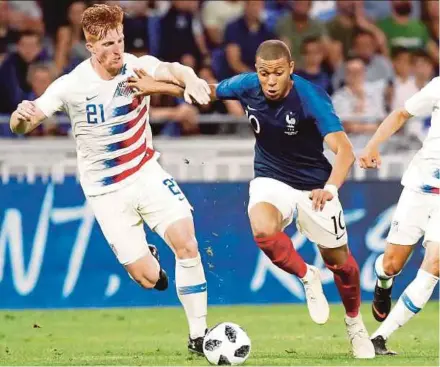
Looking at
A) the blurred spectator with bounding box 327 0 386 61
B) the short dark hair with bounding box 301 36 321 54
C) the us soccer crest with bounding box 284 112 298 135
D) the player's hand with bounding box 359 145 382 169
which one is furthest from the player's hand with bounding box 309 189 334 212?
the blurred spectator with bounding box 327 0 386 61

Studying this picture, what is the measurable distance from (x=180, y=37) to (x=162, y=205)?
617cm

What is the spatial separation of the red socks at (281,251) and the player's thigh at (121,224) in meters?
1.00

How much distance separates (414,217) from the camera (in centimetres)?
988

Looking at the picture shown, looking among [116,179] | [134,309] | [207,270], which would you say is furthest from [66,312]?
[116,179]

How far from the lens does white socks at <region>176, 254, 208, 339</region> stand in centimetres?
949

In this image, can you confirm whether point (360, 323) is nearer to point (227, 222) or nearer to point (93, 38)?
point (93, 38)

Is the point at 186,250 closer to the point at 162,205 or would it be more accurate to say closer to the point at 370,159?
the point at 162,205

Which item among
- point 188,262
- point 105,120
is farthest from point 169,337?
point 105,120

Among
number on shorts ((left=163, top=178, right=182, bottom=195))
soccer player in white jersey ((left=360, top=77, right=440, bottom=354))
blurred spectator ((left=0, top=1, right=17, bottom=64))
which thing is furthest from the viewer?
blurred spectator ((left=0, top=1, right=17, bottom=64))

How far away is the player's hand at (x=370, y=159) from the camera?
9367 mm

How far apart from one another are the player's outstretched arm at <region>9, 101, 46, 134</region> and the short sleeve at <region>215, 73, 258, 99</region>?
1297 millimetres

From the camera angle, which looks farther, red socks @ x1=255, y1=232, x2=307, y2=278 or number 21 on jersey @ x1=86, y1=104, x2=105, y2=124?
number 21 on jersey @ x1=86, y1=104, x2=105, y2=124

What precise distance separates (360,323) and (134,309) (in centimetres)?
414

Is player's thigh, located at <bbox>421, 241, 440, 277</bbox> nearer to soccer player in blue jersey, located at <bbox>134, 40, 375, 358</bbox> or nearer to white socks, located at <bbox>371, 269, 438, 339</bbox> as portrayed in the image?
white socks, located at <bbox>371, 269, 438, 339</bbox>
